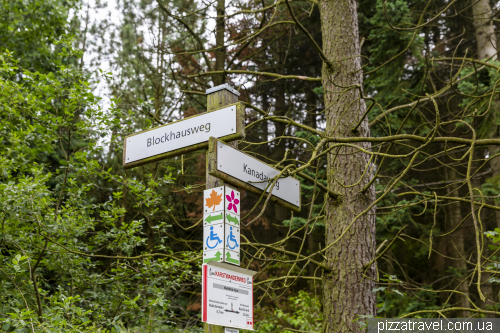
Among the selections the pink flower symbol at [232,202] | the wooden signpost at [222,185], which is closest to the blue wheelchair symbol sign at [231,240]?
the wooden signpost at [222,185]

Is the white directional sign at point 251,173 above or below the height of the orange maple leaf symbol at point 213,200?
above

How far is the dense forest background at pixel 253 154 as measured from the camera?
3.95 metres

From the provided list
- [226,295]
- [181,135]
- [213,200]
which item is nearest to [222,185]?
[213,200]

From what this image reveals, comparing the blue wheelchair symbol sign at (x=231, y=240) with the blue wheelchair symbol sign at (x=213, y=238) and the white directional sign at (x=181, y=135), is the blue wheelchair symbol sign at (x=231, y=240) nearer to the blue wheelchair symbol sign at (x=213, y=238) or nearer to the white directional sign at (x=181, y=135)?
the blue wheelchair symbol sign at (x=213, y=238)

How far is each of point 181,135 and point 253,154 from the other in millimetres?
6409

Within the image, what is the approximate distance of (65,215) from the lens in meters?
5.33

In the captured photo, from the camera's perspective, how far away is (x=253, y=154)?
30.6ft

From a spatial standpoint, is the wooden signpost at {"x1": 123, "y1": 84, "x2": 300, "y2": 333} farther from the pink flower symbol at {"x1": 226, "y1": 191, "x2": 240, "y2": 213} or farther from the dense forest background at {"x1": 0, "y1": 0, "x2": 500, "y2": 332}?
the dense forest background at {"x1": 0, "y1": 0, "x2": 500, "y2": 332}

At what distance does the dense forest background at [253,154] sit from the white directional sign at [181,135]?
1.72ft

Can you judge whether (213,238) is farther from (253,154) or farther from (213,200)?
(253,154)

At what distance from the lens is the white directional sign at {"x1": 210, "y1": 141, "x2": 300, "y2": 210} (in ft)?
8.57

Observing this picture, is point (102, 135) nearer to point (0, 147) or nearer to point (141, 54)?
point (0, 147)

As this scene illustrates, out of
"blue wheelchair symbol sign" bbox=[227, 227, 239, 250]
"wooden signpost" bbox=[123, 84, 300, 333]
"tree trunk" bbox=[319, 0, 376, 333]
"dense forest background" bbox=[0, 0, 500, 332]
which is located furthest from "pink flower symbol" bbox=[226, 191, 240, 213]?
"tree trunk" bbox=[319, 0, 376, 333]

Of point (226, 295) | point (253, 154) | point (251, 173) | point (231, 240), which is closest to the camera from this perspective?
point (226, 295)
